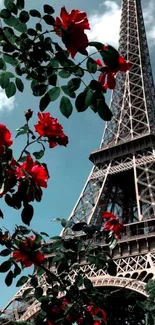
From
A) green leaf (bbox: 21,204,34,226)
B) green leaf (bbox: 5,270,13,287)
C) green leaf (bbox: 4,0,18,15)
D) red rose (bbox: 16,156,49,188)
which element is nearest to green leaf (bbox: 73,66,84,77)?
green leaf (bbox: 4,0,18,15)

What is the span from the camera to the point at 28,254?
347cm

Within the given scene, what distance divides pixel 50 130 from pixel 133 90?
110 feet

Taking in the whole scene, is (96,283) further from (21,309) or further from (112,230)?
(112,230)

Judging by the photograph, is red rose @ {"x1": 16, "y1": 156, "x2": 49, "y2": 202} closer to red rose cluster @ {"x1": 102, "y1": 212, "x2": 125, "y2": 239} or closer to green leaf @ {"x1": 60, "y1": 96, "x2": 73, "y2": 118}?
green leaf @ {"x1": 60, "y1": 96, "x2": 73, "y2": 118}

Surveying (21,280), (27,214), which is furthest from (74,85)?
(21,280)

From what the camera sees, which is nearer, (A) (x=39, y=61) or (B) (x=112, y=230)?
(A) (x=39, y=61)

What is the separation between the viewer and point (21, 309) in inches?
928

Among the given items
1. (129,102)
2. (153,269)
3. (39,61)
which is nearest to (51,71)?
(39,61)

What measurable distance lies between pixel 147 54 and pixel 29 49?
126 feet

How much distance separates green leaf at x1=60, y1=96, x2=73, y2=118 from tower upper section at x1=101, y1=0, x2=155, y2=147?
2803 centimetres

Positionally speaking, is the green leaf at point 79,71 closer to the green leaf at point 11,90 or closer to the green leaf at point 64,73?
the green leaf at point 64,73

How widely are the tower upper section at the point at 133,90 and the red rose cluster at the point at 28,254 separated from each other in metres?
27.3

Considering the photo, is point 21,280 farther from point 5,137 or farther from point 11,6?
point 11,6

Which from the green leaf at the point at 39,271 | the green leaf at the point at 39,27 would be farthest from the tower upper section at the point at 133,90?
the green leaf at the point at 39,27
